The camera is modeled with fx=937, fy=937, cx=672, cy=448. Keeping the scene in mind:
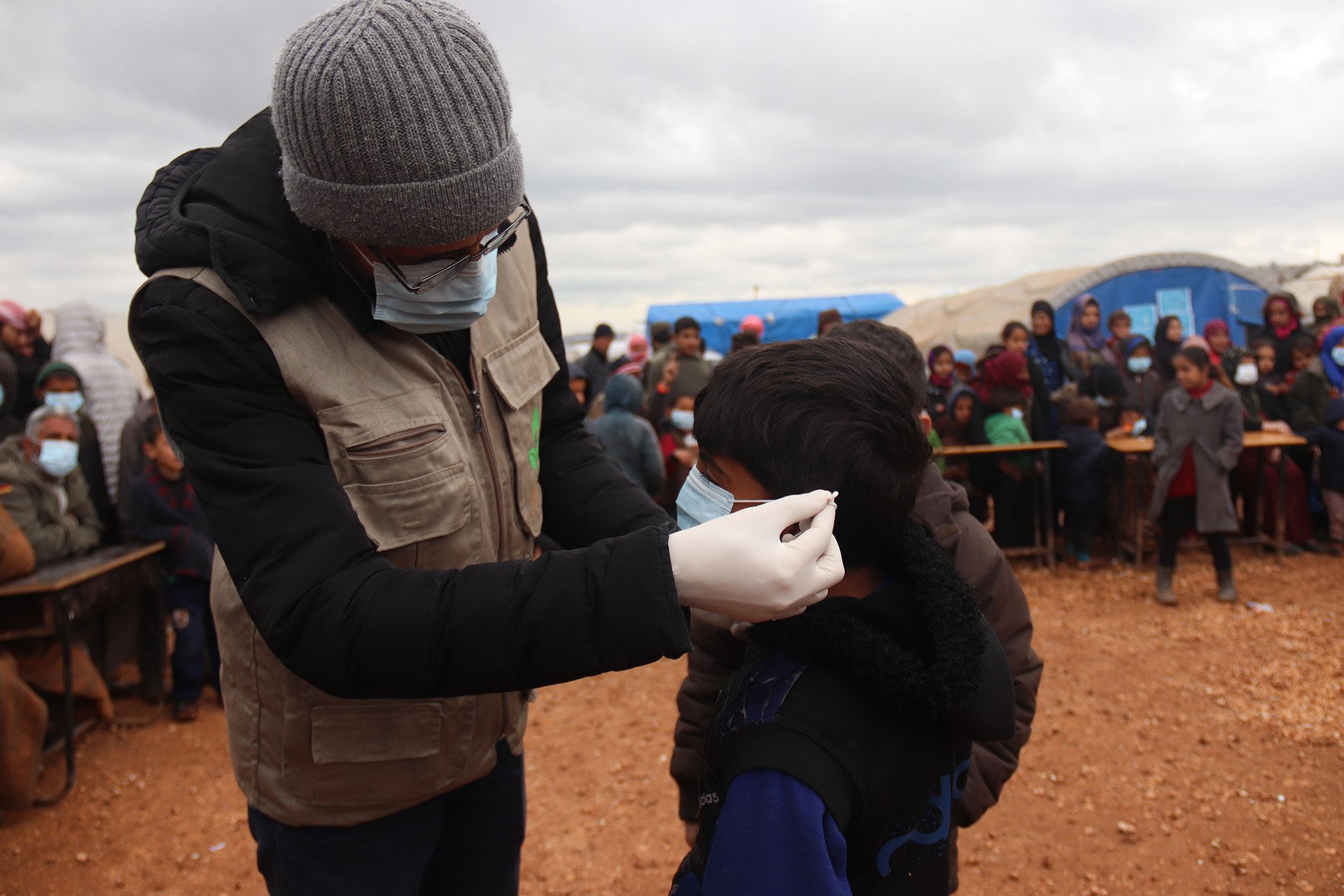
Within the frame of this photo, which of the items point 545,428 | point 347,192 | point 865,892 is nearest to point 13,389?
point 545,428

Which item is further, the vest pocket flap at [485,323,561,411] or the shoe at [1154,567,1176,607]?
the shoe at [1154,567,1176,607]

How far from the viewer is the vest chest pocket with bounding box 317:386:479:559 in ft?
4.49

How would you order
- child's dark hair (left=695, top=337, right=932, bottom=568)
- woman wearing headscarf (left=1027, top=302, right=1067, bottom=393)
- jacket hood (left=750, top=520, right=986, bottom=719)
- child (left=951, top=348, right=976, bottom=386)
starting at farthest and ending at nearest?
child (left=951, top=348, right=976, bottom=386)
woman wearing headscarf (left=1027, top=302, right=1067, bottom=393)
child's dark hair (left=695, top=337, right=932, bottom=568)
jacket hood (left=750, top=520, right=986, bottom=719)

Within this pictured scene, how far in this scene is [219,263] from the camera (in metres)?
1.30

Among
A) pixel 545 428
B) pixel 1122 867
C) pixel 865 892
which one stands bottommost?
pixel 1122 867

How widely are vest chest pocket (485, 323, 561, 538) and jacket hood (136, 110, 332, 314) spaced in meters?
0.34

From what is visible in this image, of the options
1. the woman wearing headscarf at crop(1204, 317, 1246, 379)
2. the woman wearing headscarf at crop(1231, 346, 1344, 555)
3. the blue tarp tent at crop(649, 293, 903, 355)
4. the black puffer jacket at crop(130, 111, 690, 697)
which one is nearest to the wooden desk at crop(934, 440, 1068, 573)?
the woman wearing headscarf at crop(1231, 346, 1344, 555)

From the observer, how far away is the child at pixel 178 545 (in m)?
5.06

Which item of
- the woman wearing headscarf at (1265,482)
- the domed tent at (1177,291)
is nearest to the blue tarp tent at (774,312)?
the domed tent at (1177,291)

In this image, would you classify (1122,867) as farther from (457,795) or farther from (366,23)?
(366,23)

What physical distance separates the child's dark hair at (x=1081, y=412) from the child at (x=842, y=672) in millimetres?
6554

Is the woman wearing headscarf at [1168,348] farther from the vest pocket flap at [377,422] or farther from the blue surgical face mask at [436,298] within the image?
the vest pocket flap at [377,422]

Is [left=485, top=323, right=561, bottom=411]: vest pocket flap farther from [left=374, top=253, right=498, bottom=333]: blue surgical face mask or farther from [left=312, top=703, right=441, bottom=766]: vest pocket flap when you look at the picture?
[left=312, top=703, right=441, bottom=766]: vest pocket flap

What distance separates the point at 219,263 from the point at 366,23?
0.38 meters
